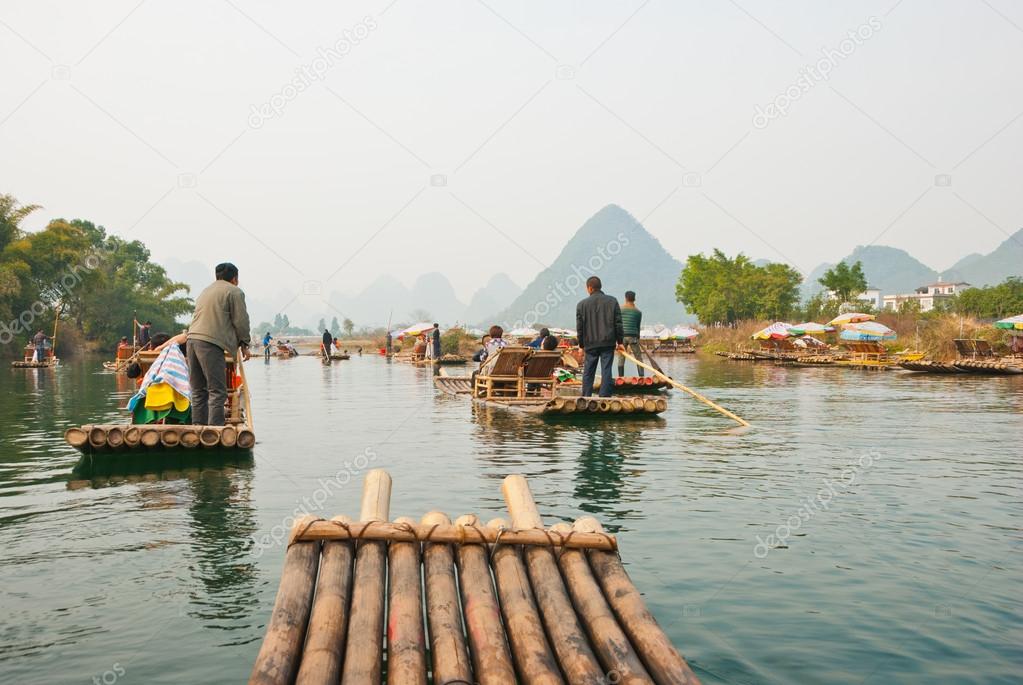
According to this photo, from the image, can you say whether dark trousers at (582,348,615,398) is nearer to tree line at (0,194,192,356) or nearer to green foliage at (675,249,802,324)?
tree line at (0,194,192,356)

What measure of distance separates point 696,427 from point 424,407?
5.85 m

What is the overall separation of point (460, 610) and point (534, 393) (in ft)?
43.1

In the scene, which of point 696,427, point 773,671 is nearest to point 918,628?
point 773,671

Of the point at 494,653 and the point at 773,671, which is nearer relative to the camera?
the point at 494,653

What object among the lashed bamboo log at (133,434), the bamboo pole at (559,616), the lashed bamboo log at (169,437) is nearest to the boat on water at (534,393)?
the lashed bamboo log at (169,437)

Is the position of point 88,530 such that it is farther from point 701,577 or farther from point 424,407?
point 424,407

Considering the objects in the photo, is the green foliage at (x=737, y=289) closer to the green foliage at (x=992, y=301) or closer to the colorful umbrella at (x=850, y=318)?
the green foliage at (x=992, y=301)

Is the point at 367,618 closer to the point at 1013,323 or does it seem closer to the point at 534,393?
the point at 534,393

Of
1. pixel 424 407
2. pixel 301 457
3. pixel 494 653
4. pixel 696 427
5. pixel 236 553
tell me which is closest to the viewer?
pixel 494 653

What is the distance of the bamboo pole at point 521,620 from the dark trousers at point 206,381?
629 cm

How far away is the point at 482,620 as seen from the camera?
3.55 metres

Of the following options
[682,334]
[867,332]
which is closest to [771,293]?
[682,334]

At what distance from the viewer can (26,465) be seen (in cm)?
974

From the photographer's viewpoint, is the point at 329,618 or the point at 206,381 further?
the point at 206,381
